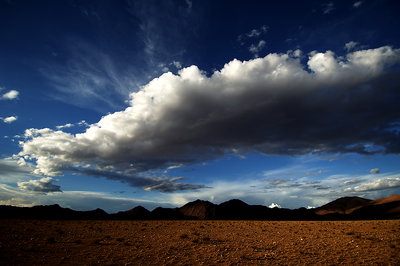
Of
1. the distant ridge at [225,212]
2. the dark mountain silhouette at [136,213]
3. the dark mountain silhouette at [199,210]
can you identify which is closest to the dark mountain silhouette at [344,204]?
the distant ridge at [225,212]

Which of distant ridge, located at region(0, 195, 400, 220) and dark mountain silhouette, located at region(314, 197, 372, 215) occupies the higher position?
dark mountain silhouette, located at region(314, 197, 372, 215)

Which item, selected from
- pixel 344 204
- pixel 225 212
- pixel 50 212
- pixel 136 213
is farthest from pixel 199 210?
pixel 344 204

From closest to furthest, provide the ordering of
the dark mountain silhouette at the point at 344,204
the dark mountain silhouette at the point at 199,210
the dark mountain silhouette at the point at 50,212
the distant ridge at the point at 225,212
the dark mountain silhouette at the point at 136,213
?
the dark mountain silhouette at the point at 50,212 → the distant ridge at the point at 225,212 → the dark mountain silhouette at the point at 136,213 → the dark mountain silhouette at the point at 199,210 → the dark mountain silhouette at the point at 344,204

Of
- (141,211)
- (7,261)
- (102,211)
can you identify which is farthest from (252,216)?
(7,261)

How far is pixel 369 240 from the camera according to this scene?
67.3 feet

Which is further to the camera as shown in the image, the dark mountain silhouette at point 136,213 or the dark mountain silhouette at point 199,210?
the dark mountain silhouette at point 199,210

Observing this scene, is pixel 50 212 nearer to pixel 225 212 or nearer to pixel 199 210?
pixel 199 210

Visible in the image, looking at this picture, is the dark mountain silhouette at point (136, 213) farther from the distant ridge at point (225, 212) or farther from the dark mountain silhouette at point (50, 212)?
the dark mountain silhouette at point (50, 212)

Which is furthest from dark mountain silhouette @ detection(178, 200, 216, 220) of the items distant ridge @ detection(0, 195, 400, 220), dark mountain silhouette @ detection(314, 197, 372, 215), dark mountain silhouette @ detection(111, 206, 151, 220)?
dark mountain silhouette @ detection(314, 197, 372, 215)

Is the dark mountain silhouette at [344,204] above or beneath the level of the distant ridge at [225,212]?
above

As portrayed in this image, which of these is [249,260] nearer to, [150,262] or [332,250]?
[150,262]

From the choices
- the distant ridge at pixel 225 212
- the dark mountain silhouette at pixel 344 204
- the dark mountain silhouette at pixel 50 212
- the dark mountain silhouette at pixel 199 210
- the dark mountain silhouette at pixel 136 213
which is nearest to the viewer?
the dark mountain silhouette at pixel 50 212

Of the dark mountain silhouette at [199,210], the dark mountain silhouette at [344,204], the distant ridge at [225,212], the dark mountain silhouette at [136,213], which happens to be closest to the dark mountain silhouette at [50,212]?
the distant ridge at [225,212]

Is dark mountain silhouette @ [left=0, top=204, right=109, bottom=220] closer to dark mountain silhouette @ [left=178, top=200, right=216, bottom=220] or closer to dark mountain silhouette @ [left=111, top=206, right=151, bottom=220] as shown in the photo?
dark mountain silhouette @ [left=111, top=206, right=151, bottom=220]
